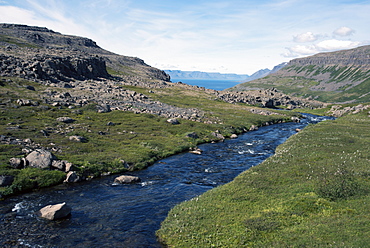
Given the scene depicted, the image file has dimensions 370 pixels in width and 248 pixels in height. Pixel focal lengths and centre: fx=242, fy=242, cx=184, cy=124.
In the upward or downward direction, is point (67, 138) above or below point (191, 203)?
above

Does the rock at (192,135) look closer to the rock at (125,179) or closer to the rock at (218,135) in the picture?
the rock at (218,135)

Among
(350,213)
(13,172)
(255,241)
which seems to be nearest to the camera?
(255,241)

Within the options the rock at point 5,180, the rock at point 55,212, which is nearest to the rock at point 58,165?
the rock at point 5,180

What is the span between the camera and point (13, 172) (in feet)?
110

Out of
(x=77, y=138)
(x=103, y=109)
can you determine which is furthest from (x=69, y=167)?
(x=103, y=109)

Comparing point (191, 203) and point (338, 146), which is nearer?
point (191, 203)

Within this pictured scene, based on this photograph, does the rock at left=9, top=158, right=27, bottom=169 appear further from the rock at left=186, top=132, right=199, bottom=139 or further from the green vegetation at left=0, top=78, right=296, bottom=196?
the rock at left=186, top=132, right=199, bottom=139

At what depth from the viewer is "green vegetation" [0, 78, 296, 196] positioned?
38.5 m

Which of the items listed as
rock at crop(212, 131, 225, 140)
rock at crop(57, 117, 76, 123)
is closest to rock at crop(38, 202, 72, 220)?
rock at crop(57, 117, 76, 123)

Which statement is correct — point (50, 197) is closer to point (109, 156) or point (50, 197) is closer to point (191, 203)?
point (109, 156)

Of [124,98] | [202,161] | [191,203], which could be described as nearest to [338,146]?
[202,161]

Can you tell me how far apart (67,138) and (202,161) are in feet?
92.0

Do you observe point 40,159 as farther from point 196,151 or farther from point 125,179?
point 196,151

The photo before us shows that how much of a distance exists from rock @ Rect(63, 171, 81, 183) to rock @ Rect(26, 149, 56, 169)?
3.76 metres
